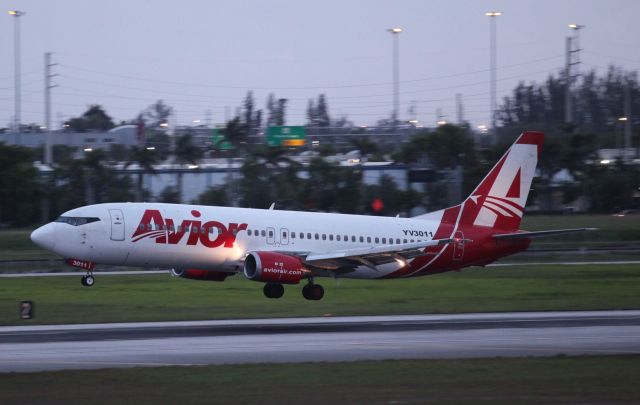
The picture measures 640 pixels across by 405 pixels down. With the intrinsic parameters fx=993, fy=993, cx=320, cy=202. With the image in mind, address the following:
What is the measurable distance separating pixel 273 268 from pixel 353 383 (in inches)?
618

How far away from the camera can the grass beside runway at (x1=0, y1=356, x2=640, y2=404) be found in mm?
17875

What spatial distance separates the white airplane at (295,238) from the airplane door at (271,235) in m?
0.04

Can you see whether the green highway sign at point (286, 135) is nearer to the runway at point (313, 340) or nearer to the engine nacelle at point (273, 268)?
the engine nacelle at point (273, 268)

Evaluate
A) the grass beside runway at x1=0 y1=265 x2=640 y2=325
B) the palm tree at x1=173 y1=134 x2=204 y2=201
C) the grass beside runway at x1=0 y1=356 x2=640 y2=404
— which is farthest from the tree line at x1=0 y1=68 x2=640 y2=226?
the grass beside runway at x1=0 y1=356 x2=640 y2=404

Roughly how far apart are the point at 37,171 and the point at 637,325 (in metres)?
63.2

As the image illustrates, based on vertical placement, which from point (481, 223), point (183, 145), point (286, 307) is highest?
point (183, 145)

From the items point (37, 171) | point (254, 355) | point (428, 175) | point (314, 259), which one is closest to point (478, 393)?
point (254, 355)

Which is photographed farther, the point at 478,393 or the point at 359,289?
the point at 359,289

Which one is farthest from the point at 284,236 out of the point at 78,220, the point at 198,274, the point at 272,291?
the point at 78,220

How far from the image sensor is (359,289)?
140 feet

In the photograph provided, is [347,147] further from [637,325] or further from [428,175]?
[637,325]

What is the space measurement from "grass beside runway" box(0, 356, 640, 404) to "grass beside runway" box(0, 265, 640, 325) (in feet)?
40.2

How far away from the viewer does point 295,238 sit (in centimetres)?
Result: 3775

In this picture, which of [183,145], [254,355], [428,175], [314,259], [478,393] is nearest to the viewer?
[478,393]
